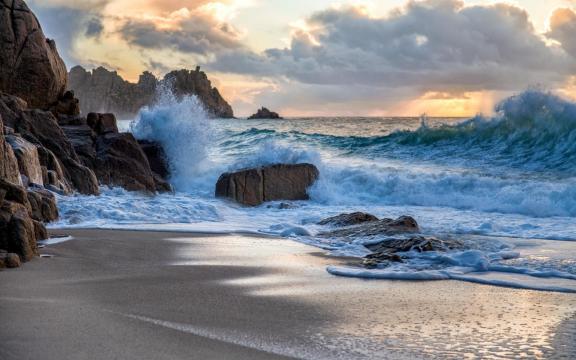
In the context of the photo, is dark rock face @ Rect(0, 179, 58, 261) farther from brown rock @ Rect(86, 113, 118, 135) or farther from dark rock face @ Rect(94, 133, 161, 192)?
brown rock @ Rect(86, 113, 118, 135)

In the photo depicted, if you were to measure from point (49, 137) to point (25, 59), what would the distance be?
133 inches

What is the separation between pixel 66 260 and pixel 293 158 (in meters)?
10.1

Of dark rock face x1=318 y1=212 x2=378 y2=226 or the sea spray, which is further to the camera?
the sea spray

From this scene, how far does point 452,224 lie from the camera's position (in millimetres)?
10344

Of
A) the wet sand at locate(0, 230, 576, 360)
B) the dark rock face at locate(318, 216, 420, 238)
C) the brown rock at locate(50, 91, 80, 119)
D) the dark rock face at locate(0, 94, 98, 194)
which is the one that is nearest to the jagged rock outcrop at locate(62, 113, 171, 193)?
the dark rock face at locate(0, 94, 98, 194)

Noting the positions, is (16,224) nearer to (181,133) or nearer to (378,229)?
(378,229)

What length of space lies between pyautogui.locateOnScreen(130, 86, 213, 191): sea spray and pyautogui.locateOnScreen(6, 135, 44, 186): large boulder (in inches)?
223

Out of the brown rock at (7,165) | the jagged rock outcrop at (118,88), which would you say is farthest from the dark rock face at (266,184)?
the jagged rock outcrop at (118,88)

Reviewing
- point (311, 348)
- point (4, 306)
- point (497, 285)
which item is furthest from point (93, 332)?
point (497, 285)

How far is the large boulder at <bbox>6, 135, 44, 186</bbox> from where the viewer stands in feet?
30.0

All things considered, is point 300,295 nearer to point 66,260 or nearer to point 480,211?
point 66,260

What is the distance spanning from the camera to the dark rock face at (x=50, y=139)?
1138 centimetres

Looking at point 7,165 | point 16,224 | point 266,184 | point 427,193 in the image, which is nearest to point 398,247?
point 16,224

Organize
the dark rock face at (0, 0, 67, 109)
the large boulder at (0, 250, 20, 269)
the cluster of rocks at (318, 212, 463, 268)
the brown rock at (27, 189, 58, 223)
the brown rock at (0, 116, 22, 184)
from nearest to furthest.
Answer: the large boulder at (0, 250, 20, 269), the cluster of rocks at (318, 212, 463, 268), the brown rock at (0, 116, 22, 184), the brown rock at (27, 189, 58, 223), the dark rock face at (0, 0, 67, 109)
